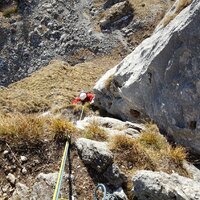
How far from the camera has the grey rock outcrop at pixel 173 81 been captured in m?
11.9

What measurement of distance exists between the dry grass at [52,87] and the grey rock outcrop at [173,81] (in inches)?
299

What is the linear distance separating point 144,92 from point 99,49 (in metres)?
19.7

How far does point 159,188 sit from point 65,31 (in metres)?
27.6

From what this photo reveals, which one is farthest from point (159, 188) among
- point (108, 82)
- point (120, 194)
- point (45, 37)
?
point (45, 37)

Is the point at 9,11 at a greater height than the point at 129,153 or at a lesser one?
greater

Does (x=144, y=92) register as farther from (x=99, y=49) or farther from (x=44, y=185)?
(x=99, y=49)

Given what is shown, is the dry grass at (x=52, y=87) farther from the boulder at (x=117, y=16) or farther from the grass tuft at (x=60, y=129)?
the grass tuft at (x=60, y=129)

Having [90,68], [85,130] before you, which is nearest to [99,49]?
[90,68]

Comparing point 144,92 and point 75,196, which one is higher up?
point 144,92

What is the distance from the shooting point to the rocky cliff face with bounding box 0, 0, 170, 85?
3284 cm

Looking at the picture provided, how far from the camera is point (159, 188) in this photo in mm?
8367

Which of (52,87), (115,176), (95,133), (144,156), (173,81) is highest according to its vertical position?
(173,81)

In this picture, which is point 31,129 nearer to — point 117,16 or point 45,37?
point 45,37

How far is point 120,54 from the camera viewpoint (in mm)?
32188
